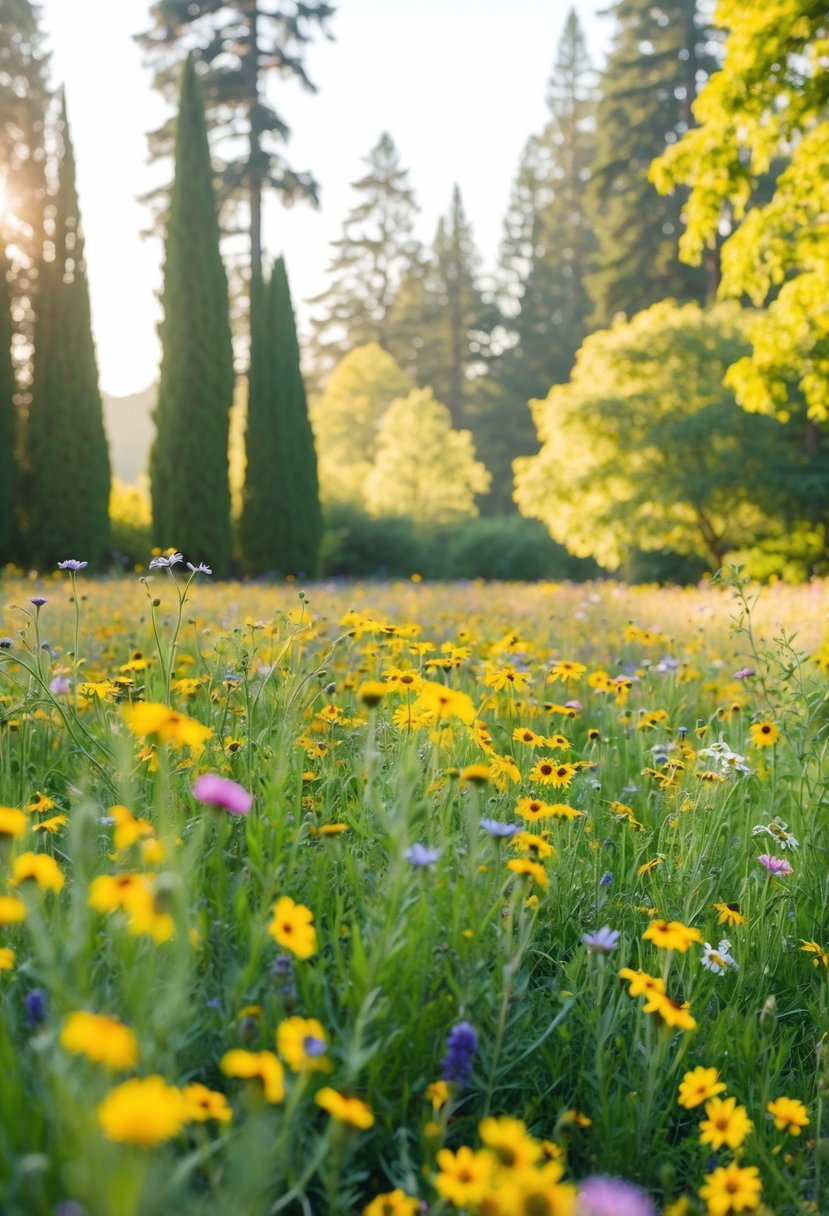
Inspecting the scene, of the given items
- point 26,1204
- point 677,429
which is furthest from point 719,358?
point 26,1204

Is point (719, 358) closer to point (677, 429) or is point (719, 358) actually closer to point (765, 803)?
point (677, 429)

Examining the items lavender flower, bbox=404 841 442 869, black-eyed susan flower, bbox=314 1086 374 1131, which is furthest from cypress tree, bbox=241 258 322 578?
black-eyed susan flower, bbox=314 1086 374 1131

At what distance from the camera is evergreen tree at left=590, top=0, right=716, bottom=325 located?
24.7 meters

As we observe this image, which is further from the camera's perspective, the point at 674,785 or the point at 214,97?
the point at 214,97

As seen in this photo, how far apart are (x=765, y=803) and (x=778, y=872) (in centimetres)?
90

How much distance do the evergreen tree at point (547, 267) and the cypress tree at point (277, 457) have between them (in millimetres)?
17935

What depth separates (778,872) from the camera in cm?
207

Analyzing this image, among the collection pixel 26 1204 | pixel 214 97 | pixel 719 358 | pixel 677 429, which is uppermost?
pixel 214 97

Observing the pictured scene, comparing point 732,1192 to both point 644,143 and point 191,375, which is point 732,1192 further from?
point 644,143

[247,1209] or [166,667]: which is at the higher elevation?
[166,667]

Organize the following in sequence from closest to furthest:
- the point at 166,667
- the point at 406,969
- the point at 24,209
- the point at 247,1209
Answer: the point at 247,1209 → the point at 406,969 → the point at 166,667 → the point at 24,209

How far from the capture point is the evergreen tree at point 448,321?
37.0 meters

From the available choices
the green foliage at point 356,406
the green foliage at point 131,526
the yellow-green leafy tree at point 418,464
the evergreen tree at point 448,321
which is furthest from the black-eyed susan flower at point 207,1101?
the evergreen tree at point 448,321

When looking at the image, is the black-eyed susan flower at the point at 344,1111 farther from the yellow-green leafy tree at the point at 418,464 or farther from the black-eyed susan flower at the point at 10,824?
the yellow-green leafy tree at the point at 418,464
